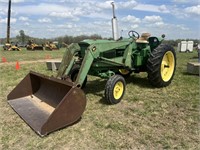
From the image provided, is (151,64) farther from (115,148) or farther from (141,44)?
(115,148)

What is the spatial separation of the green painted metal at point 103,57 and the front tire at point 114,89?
47 centimetres

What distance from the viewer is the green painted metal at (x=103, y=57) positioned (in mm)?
4730

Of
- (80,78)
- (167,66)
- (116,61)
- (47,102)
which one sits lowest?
(47,102)

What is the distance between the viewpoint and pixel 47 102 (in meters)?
4.70

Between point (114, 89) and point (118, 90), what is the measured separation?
7.7 inches

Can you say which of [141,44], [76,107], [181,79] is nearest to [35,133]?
[76,107]

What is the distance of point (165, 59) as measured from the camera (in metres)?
6.41

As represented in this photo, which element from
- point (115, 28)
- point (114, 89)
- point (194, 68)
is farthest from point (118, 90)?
point (194, 68)

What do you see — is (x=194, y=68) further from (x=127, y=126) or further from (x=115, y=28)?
(x=127, y=126)

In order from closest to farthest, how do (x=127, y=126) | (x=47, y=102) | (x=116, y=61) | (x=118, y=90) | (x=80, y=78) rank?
(x=127, y=126) → (x=80, y=78) → (x=47, y=102) → (x=118, y=90) → (x=116, y=61)

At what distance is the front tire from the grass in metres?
0.13

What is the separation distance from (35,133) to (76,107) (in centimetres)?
73

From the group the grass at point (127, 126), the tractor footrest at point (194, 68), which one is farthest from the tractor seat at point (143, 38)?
the tractor footrest at point (194, 68)

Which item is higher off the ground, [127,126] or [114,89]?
[114,89]
